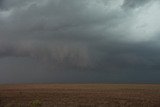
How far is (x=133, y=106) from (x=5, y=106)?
786 inches

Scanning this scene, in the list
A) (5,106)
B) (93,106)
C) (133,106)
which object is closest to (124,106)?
(133,106)

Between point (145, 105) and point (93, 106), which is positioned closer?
point (93, 106)

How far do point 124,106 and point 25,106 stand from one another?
15.5 metres

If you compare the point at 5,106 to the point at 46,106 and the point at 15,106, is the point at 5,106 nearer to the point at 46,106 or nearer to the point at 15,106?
the point at 15,106

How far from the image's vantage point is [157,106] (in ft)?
150

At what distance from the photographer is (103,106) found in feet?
148

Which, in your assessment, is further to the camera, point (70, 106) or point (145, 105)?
point (145, 105)

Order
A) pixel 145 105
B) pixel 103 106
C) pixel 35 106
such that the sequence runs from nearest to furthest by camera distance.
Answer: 1. pixel 35 106
2. pixel 103 106
3. pixel 145 105

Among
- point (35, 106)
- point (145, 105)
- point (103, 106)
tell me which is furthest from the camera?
point (145, 105)

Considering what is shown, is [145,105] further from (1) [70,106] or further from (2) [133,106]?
(1) [70,106]

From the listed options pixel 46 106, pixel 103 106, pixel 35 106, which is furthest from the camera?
pixel 103 106

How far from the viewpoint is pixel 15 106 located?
43.5m

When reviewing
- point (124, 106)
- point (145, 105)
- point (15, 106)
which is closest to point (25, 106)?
point (15, 106)

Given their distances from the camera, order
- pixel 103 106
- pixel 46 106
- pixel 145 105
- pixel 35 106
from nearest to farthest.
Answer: pixel 35 106 < pixel 46 106 < pixel 103 106 < pixel 145 105
